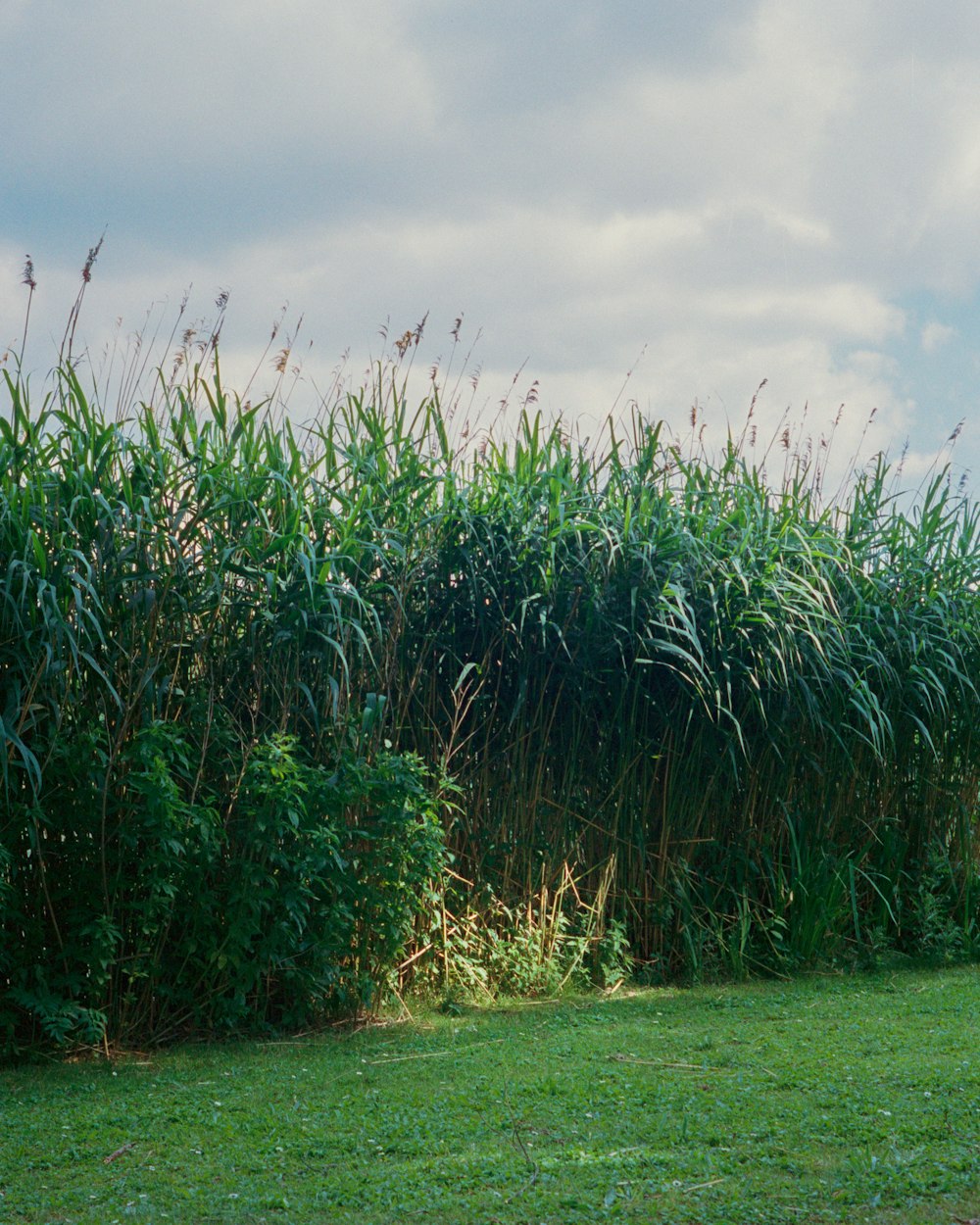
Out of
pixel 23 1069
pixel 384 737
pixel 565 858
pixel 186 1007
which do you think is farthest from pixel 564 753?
pixel 23 1069

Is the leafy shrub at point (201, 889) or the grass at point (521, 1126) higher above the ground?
the leafy shrub at point (201, 889)

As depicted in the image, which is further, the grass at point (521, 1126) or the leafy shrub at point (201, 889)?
the leafy shrub at point (201, 889)

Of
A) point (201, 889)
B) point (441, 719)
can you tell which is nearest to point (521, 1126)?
point (201, 889)

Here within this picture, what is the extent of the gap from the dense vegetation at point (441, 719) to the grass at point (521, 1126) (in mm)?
408

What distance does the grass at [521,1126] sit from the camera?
2477 millimetres

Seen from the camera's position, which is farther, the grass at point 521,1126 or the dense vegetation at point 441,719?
the dense vegetation at point 441,719

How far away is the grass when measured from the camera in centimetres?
248

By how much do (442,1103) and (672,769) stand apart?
224 centimetres

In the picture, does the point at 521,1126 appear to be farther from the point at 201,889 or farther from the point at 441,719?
the point at 441,719

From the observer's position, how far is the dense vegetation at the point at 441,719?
375 cm

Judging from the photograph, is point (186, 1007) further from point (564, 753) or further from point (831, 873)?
point (831, 873)

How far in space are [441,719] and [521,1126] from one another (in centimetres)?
203

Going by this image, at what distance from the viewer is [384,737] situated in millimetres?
4523

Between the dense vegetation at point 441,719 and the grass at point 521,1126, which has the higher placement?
the dense vegetation at point 441,719
